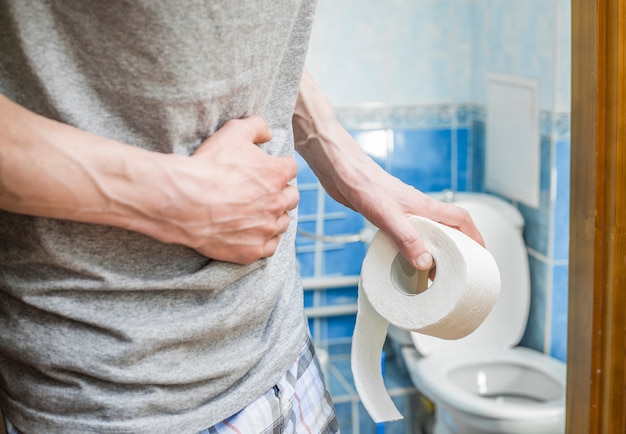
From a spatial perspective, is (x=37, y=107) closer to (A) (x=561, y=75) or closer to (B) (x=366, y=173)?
(B) (x=366, y=173)

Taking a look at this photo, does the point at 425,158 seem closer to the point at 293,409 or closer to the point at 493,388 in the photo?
the point at 493,388

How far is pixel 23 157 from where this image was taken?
0.53 m

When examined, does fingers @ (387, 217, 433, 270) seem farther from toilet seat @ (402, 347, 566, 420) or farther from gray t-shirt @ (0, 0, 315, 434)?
toilet seat @ (402, 347, 566, 420)

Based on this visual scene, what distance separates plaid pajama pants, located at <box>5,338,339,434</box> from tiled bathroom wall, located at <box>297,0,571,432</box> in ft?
3.31

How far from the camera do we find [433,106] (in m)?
1.87

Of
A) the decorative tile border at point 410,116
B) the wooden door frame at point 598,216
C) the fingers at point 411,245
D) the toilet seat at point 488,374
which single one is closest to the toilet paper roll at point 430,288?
the fingers at point 411,245

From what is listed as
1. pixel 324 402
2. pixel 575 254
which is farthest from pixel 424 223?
pixel 575 254

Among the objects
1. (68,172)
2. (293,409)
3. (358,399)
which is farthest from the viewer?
(358,399)

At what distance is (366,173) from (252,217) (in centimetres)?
22

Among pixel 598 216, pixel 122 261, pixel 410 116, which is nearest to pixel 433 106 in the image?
pixel 410 116

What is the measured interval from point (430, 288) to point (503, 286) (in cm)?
110

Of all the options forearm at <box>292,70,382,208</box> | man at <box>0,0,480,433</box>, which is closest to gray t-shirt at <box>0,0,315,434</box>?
man at <box>0,0,480,433</box>

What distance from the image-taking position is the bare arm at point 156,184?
21.2 inches

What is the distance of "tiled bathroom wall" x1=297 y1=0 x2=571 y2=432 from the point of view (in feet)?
5.80
